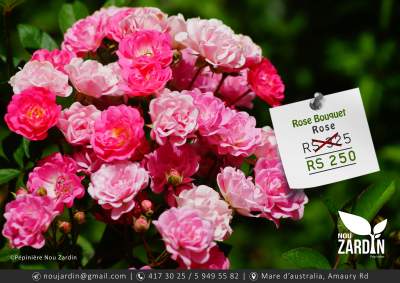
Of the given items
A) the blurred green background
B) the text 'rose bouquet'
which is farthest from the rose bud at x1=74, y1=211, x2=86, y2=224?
the blurred green background

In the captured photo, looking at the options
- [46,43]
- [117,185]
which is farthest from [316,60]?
[117,185]

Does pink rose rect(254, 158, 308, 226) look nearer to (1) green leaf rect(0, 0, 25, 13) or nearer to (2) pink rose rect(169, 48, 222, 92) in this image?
(2) pink rose rect(169, 48, 222, 92)

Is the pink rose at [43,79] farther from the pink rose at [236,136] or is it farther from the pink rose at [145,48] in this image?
the pink rose at [236,136]

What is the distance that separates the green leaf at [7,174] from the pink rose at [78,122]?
8.1 inches

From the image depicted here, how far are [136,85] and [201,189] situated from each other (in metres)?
0.23

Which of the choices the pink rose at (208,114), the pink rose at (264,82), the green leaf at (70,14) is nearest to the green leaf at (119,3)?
the green leaf at (70,14)

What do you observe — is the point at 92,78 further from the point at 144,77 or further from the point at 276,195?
the point at 276,195

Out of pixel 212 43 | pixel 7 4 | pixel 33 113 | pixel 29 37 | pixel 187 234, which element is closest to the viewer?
pixel 187 234

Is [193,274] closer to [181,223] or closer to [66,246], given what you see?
[181,223]

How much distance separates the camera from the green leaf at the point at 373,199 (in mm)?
1125

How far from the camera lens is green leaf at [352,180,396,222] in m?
1.12

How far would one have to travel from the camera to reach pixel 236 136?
1.09 meters

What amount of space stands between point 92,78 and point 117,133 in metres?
0.13

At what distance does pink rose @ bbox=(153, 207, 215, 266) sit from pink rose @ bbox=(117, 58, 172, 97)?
23 cm
